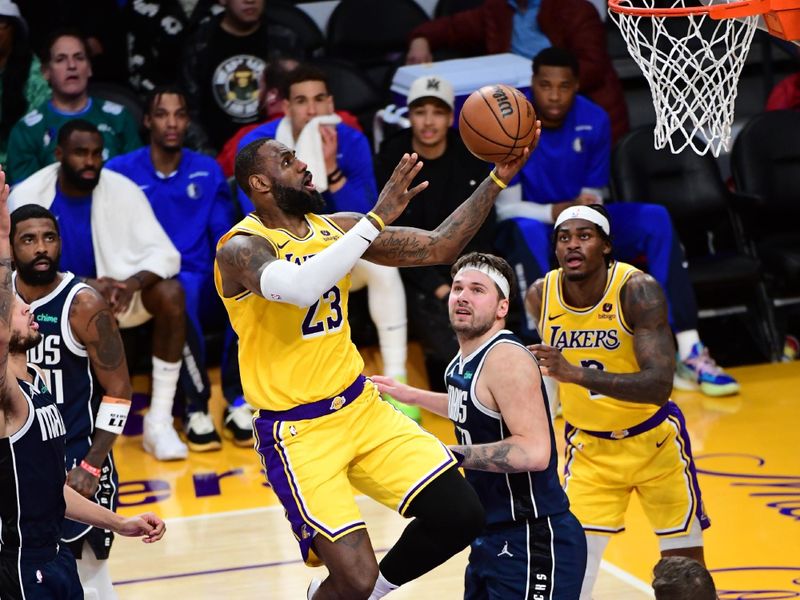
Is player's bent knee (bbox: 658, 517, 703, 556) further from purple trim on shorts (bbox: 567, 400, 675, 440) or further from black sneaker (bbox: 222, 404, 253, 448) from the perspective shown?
black sneaker (bbox: 222, 404, 253, 448)

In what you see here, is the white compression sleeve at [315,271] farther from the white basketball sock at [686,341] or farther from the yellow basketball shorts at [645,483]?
the white basketball sock at [686,341]

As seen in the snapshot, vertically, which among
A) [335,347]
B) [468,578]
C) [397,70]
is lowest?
[468,578]

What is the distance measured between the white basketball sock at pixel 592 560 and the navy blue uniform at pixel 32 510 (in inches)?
77.7

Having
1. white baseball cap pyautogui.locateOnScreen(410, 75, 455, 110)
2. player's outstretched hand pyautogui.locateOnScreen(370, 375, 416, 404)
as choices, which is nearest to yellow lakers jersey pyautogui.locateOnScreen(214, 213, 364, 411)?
player's outstretched hand pyautogui.locateOnScreen(370, 375, 416, 404)

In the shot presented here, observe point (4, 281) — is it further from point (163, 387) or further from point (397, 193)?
point (163, 387)

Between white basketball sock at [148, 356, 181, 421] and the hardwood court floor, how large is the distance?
0.90 feet

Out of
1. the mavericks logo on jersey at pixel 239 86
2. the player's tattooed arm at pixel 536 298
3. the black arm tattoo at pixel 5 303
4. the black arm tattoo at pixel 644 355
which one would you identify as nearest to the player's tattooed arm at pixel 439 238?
the black arm tattoo at pixel 644 355

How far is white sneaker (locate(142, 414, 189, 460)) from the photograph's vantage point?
8.24 m

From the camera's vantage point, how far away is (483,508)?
478 cm

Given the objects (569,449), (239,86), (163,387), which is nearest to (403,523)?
(569,449)

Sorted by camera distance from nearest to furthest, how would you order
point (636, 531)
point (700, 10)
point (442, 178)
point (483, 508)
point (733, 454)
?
point (483, 508)
point (700, 10)
point (636, 531)
point (733, 454)
point (442, 178)

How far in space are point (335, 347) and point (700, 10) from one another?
178 cm

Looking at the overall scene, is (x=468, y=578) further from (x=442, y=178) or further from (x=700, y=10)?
(x=442, y=178)

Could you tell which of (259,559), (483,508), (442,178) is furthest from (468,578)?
(442,178)
